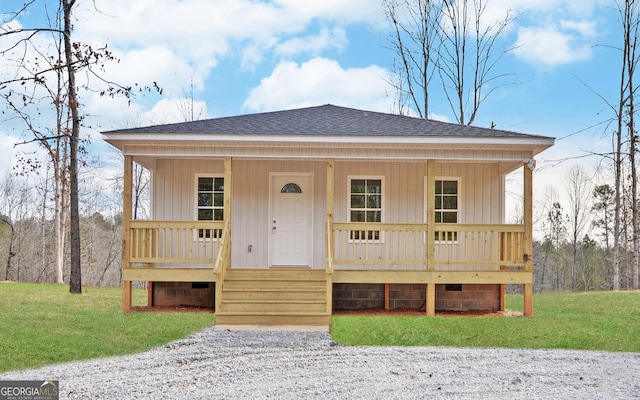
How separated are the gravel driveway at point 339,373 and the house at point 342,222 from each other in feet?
12.2

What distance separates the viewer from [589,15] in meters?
22.8

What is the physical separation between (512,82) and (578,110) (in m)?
3.63

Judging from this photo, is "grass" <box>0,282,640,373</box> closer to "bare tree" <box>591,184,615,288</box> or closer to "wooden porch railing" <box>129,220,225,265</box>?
"wooden porch railing" <box>129,220,225,265</box>

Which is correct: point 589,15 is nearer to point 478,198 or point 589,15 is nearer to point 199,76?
point 478,198

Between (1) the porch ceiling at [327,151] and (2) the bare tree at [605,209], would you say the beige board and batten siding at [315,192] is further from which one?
(2) the bare tree at [605,209]

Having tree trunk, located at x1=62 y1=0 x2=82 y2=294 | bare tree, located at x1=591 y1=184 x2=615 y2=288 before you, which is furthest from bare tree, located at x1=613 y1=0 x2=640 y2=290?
tree trunk, located at x1=62 y1=0 x2=82 y2=294

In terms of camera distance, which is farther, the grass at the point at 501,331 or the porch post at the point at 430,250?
the porch post at the point at 430,250

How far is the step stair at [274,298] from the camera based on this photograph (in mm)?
10875

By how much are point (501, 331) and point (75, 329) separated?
664 centimetres

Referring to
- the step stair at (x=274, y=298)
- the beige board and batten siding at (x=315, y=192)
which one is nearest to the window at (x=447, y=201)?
the beige board and batten siding at (x=315, y=192)

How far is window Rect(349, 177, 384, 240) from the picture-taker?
44.0ft

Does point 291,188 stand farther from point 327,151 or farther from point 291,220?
point 327,151

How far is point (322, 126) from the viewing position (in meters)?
12.6

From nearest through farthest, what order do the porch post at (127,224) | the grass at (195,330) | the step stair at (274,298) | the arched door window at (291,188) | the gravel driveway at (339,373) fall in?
the gravel driveway at (339,373)
the grass at (195,330)
the step stair at (274,298)
the porch post at (127,224)
the arched door window at (291,188)
